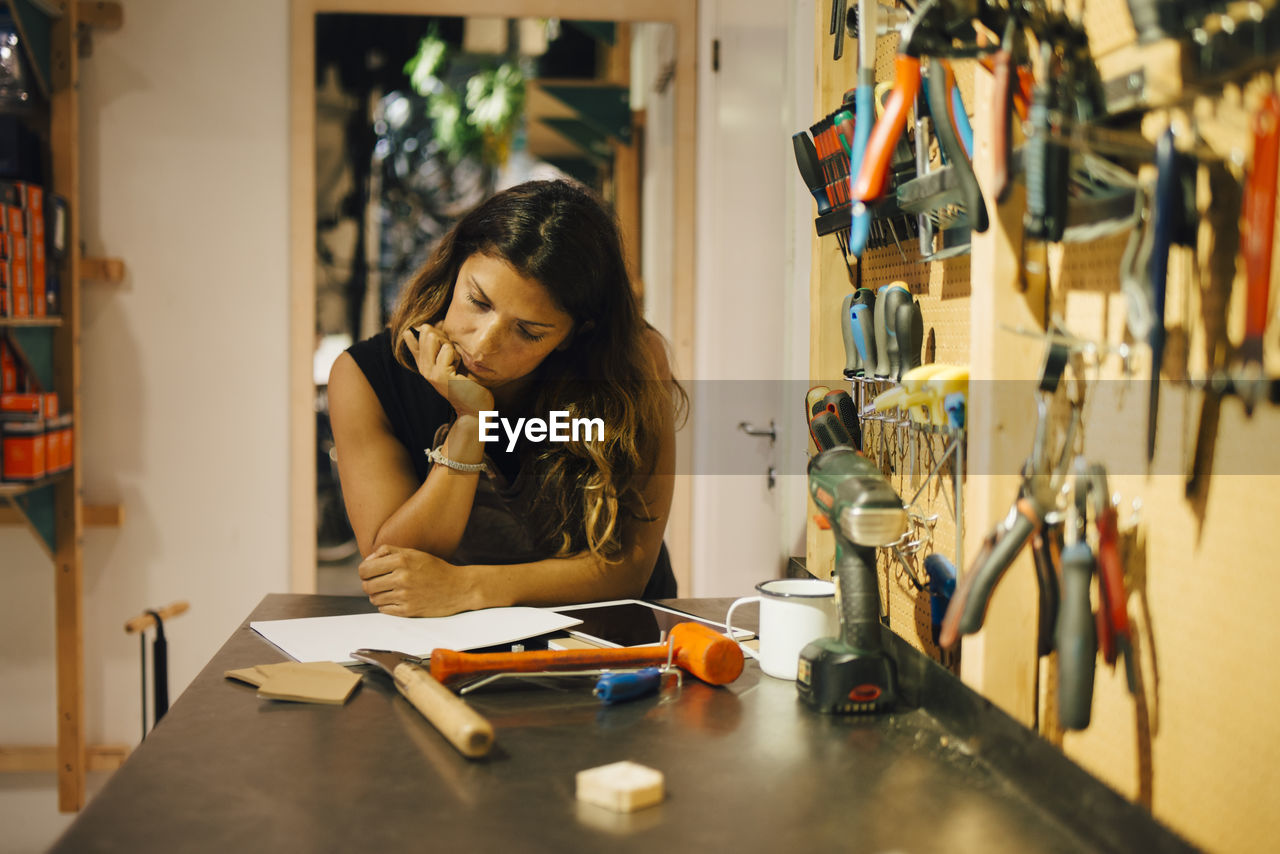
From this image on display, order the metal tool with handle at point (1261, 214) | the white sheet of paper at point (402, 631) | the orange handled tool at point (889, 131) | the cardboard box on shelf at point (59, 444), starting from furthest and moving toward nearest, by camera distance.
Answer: the cardboard box on shelf at point (59, 444)
the white sheet of paper at point (402, 631)
the orange handled tool at point (889, 131)
the metal tool with handle at point (1261, 214)

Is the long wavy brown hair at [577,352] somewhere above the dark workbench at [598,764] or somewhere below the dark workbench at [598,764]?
above

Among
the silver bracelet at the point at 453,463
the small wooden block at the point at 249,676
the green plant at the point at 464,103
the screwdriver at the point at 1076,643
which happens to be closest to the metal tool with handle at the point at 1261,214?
the screwdriver at the point at 1076,643

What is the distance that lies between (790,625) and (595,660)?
20cm

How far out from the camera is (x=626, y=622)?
4.40 feet

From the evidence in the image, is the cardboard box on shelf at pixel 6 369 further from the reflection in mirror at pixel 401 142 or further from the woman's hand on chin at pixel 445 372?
the woman's hand on chin at pixel 445 372

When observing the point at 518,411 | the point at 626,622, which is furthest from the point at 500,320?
the point at 626,622

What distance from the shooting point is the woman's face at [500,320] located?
1552 millimetres

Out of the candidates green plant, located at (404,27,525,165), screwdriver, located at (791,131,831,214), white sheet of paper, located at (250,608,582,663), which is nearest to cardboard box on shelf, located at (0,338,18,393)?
green plant, located at (404,27,525,165)

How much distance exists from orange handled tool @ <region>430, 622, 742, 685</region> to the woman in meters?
0.35

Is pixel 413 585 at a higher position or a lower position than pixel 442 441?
lower

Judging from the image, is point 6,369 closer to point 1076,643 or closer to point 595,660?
point 595,660

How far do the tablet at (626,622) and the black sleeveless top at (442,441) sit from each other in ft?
0.81

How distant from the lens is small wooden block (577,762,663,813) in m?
0.77

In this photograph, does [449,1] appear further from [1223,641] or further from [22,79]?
[1223,641]
